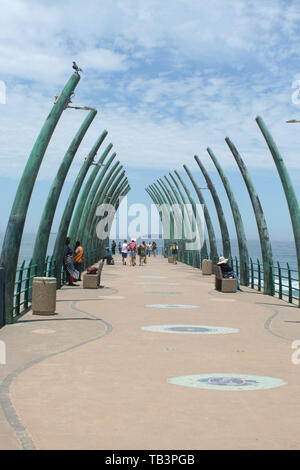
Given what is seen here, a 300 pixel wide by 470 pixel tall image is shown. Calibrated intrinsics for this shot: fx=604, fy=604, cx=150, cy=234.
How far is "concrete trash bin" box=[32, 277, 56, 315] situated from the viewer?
43.3 ft

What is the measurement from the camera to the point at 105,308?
48.3ft

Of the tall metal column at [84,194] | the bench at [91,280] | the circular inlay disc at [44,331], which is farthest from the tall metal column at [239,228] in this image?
the circular inlay disc at [44,331]

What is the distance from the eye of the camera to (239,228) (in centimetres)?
2481

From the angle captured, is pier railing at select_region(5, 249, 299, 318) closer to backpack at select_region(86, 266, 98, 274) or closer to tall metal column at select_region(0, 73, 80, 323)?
tall metal column at select_region(0, 73, 80, 323)

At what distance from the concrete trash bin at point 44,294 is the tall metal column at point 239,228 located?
1202 centimetres

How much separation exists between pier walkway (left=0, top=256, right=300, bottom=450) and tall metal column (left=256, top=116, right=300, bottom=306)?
146 inches

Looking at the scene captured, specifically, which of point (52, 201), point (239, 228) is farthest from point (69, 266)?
point (239, 228)

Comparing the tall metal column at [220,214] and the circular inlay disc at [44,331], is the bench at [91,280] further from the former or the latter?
the tall metal column at [220,214]

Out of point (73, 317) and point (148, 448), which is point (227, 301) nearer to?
point (73, 317)

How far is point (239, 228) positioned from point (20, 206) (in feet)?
45.1

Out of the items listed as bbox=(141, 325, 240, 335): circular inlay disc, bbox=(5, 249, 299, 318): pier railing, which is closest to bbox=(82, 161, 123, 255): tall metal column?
bbox=(5, 249, 299, 318): pier railing

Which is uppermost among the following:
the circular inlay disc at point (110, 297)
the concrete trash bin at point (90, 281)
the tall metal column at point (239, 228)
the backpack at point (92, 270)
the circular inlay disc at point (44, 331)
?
the tall metal column at point (239, 228)

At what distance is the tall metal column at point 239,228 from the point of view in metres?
24.0

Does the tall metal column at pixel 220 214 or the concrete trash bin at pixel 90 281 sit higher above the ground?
the tall metal column at pixel 220 214
